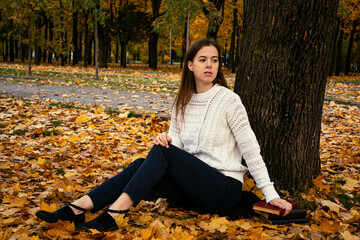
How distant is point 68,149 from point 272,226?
3009mm

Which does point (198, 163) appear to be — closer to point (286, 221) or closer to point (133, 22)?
point (286, 221)

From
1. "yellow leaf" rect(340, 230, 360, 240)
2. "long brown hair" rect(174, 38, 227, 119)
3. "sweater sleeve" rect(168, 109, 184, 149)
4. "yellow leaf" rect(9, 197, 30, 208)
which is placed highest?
"long brown hair" rect(174, 38, 227, 119)

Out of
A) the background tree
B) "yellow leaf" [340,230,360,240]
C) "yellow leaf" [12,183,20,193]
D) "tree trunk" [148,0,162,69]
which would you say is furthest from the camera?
Answer: the background tree

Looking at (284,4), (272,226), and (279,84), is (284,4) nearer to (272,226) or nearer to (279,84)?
(279,84)

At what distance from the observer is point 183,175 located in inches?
93.1

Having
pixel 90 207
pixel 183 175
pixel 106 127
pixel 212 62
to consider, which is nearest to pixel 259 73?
pixel 212 62

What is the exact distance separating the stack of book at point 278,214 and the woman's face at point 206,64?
1.02 meters

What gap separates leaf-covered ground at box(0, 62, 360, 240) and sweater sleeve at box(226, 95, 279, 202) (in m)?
0.28

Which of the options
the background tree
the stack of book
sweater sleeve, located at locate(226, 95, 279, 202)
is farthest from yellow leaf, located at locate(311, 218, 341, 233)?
the background tree

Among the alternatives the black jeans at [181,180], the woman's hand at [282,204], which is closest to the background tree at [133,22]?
the black jeans at [181,180]

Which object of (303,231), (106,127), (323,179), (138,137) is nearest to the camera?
(303,231)

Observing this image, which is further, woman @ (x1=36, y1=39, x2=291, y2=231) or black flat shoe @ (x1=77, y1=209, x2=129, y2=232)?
woman @ (x1=36, y1=39, x2=291, y2=231)

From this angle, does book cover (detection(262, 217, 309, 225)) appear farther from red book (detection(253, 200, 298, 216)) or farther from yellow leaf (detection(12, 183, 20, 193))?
yellow leaf (detection(12, 183, 20, 193))

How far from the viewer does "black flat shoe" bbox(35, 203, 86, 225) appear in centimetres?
217
